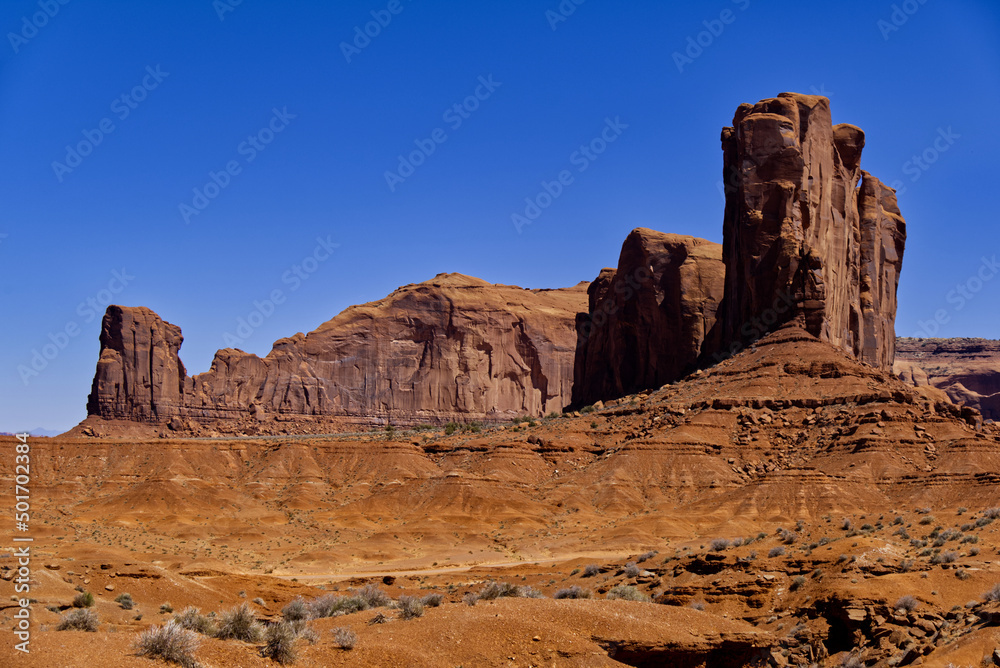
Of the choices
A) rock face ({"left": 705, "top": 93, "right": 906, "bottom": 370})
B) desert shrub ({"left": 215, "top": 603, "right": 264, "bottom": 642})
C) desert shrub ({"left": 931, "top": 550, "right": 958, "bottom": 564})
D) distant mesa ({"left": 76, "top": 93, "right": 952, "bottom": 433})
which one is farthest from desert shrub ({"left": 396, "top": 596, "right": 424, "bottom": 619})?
rock face ({"left": 705, "top": 93, "right": 906, "bottom": 370})

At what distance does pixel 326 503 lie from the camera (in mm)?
65188

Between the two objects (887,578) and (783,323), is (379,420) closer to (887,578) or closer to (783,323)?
(783,323)

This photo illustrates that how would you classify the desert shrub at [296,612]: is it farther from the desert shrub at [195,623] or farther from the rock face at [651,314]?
the rock face at [651,314]

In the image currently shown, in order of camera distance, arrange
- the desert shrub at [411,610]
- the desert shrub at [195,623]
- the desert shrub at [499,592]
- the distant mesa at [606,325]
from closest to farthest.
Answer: the desert shrub at [195,623] < the desert shrub at [411,610] < the desert shrub at [499,592] < the distant mesa at [606,325]

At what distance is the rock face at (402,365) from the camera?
130m

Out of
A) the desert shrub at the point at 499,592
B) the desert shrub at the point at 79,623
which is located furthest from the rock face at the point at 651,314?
the desert shrub at the point at 79,623

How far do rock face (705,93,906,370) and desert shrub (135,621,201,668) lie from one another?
2353 inches

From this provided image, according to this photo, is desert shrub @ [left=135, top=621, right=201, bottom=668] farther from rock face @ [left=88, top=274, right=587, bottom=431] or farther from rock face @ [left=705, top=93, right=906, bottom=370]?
rock face @ [left=88, top=274, right=587, bottom=431]

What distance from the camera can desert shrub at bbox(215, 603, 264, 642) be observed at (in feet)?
61.5

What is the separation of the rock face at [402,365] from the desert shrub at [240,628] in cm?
10833

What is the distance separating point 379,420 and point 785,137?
255ft

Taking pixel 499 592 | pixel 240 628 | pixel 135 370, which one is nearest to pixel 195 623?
pixel 240 628

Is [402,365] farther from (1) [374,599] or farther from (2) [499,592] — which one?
(2) [499,592]

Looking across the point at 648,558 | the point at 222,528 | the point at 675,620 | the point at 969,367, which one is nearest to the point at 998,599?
the point at 675,620
